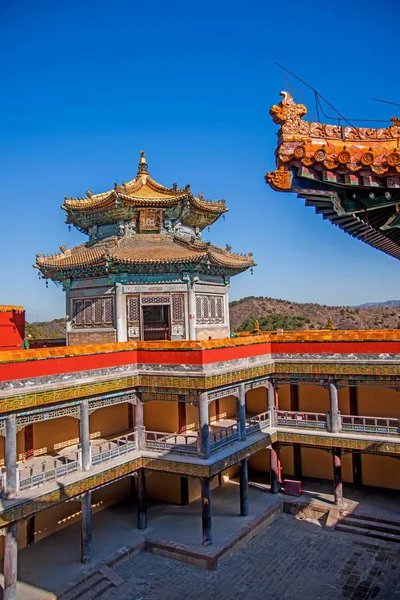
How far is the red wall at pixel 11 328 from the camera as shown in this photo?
22016 millimetres

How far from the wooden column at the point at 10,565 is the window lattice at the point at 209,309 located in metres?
10.6

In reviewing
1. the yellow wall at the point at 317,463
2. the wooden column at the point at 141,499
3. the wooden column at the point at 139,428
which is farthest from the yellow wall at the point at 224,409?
the wooden column at the point at 141,499

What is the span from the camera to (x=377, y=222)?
22.2 feet

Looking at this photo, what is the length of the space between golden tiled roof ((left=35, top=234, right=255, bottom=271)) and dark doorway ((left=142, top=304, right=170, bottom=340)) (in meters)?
2.25

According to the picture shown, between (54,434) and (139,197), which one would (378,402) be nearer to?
(54,434)

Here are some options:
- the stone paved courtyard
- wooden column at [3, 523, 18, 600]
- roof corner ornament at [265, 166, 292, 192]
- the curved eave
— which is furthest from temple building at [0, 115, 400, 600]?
roof corner ornament at [265, 166, 292, 192]

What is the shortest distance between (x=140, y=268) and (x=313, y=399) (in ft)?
30.9

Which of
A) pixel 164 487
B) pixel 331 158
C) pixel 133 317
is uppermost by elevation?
pixel 331 158

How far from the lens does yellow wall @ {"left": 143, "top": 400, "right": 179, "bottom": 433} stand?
19234 millimetres

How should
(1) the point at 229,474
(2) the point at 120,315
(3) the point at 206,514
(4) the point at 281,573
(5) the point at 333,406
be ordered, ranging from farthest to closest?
(1) the point at 229,474
(2) the point at 120,315
(5) the point at 333,406
(3) the point at 206,514
(4) the point at 281,573

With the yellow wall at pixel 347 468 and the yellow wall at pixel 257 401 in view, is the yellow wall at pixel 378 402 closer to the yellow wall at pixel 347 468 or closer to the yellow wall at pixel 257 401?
the yellow wall at pixel 347 468

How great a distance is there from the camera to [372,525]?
672 inches

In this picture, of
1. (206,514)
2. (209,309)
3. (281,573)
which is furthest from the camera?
(209,309)

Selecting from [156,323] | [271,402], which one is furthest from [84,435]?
[156,323]
